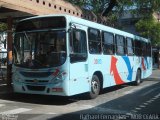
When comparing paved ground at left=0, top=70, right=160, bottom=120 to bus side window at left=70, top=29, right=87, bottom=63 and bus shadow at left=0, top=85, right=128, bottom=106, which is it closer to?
bus shadow at left=0, top=85, right=128, bottom=106

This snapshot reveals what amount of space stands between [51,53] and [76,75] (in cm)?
110

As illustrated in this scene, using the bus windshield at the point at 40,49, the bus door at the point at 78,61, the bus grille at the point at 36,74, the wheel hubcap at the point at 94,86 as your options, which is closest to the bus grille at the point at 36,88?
the bus grille at the point at 36,74

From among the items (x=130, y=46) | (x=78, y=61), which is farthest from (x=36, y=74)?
(x=130, y=46)

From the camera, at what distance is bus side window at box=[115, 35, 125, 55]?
55.2 feet

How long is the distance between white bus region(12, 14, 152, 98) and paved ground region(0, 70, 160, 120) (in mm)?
512

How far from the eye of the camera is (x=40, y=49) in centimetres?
1277

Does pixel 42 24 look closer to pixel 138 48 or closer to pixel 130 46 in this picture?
pixel 130 46

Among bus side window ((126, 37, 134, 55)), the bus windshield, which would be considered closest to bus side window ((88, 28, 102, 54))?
the bus windshield

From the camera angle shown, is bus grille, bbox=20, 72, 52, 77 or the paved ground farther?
bus grille, bbox=20, 72, 52, 77

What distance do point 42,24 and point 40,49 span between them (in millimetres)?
880

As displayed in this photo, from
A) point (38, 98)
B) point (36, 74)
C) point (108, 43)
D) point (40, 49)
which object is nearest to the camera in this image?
point (36, 74)

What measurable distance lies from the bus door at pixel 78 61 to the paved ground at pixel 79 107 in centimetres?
61

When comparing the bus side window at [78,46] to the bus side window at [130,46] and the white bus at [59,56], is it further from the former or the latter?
the bus side window at [130,46]

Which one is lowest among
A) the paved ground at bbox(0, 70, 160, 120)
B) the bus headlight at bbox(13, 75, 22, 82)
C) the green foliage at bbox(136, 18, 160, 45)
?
the paved ground at bbox(0, 70, 160, 120)
